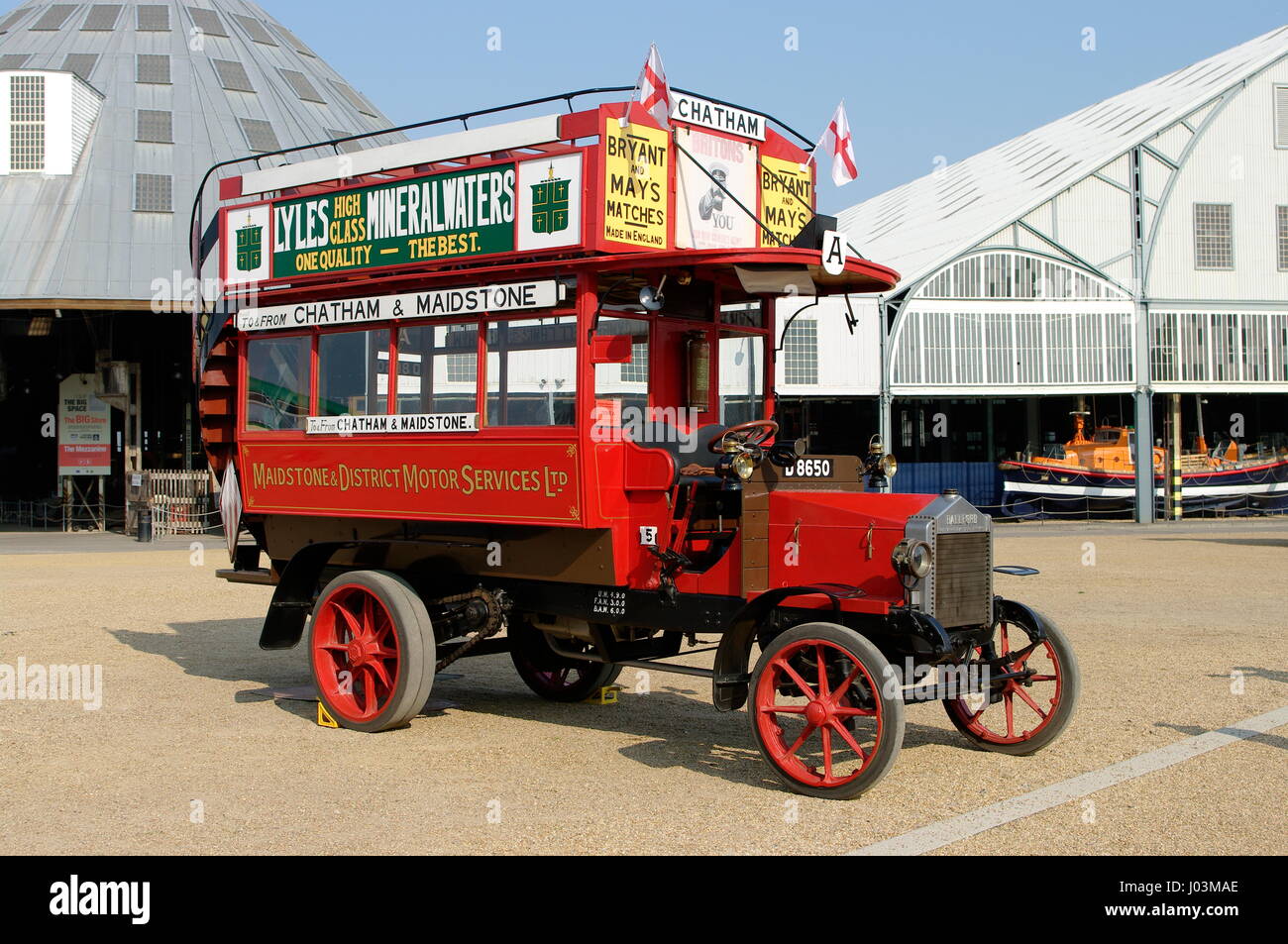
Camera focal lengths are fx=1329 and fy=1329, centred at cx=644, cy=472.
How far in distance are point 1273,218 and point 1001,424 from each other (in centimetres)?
880

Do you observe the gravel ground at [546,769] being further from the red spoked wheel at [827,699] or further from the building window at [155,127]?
the building window at [155,127]

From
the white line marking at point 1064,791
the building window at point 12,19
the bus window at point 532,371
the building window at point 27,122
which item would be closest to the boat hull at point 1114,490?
the white line marking at point 1064,791

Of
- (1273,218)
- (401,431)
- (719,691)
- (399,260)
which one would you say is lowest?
(719,691)

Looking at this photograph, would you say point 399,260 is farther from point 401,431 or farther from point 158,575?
point 158,575

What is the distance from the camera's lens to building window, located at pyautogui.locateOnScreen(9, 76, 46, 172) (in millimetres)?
32781

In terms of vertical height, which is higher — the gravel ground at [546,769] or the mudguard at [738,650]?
the mudguard at [738,650]

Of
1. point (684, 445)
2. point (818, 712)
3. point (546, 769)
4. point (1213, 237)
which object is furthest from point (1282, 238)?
point (546, 769)

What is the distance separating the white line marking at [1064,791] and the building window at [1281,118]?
1155 inches

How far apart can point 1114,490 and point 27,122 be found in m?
28.6

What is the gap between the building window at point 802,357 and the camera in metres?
32.4

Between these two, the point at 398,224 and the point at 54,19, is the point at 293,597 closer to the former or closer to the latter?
the point at 398,224

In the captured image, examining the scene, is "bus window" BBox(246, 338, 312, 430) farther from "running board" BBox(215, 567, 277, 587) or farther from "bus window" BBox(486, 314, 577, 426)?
"bus window" BBox(486, 314, 577, 426)
